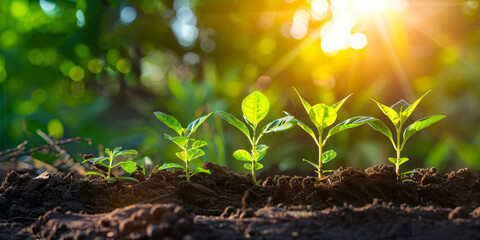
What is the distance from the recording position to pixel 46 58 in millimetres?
4359

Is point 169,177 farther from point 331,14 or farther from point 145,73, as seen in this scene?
point 145,73

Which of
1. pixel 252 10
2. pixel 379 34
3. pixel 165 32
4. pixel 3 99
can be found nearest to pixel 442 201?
pixel 379 34

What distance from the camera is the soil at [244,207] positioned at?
83cm

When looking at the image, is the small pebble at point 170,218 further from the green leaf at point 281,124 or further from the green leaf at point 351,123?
the green leaf at point 351,123

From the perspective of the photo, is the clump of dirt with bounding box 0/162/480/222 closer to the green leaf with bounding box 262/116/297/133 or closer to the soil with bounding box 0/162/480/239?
the soil with bounding box 0/162/480/239

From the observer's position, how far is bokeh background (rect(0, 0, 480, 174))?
3504 millimetres

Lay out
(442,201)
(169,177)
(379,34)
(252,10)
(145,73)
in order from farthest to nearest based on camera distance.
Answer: (145,73) < (252,10) < (379,34) < (169,177) < (442,201)

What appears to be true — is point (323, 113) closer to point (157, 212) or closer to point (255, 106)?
point (255, 106)

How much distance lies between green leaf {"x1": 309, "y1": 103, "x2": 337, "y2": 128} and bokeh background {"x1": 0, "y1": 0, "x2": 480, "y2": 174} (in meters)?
1.76

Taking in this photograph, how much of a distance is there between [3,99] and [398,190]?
14.5ft

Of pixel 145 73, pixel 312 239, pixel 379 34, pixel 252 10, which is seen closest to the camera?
pixel 312 239

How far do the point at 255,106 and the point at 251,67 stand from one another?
276cm

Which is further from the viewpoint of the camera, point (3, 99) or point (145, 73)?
Answer: point (145, 73)

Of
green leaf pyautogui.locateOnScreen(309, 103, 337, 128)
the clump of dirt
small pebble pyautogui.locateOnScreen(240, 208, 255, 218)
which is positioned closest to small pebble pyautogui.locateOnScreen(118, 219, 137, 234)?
small pebble pyautogui.locateOnScreen(240, 208, 255, 218)
